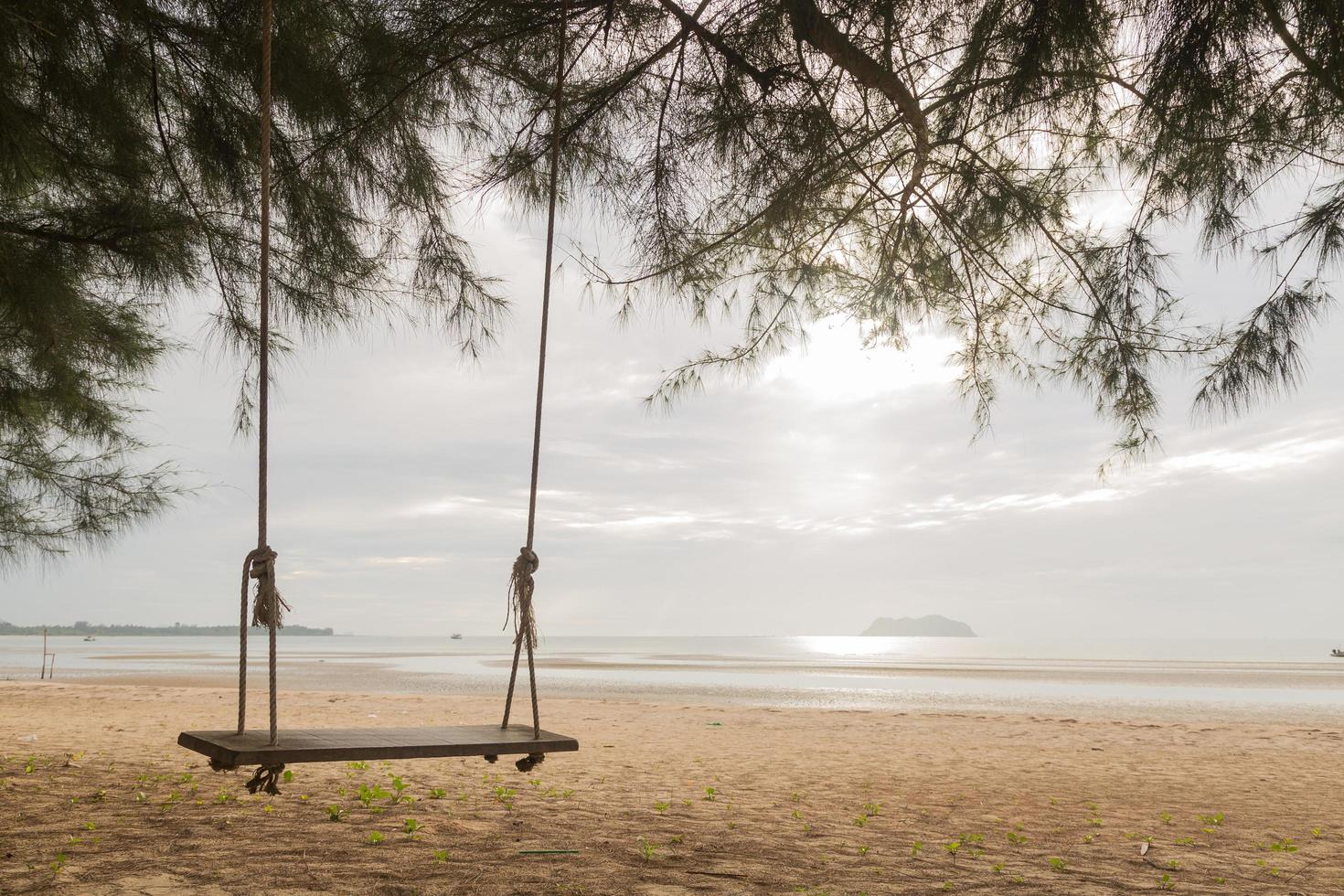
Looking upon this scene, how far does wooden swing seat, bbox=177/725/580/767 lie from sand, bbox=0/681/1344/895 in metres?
0.67

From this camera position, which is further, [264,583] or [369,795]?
[369,795]

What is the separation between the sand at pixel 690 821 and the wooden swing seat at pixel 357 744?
2.20ft

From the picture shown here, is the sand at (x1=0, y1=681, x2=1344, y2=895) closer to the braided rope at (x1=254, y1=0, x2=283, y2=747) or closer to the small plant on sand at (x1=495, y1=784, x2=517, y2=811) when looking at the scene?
the small plant on sand at (x1=495, y1=784, x2=517, y2=811)

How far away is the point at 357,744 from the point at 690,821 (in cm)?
241

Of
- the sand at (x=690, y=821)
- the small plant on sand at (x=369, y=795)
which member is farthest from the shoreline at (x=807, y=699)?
the small plant on sand at (x=369, y=795)

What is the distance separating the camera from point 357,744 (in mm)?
2484

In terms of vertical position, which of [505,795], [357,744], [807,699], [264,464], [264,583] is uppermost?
[264,464]

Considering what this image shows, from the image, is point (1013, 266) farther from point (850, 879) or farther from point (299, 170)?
point (299, 170)

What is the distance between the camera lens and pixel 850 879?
3.41 m

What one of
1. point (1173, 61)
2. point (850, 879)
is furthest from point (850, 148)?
point (850, 879)

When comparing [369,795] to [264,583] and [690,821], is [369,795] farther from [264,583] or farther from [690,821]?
[264,583]

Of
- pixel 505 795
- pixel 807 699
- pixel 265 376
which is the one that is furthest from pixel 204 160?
pixel 807 699

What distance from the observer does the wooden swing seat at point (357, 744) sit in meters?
2.34

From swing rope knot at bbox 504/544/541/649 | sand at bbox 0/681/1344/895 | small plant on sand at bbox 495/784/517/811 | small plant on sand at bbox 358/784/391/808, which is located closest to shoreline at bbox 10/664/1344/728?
sand at bbox 0/681/1344/895
